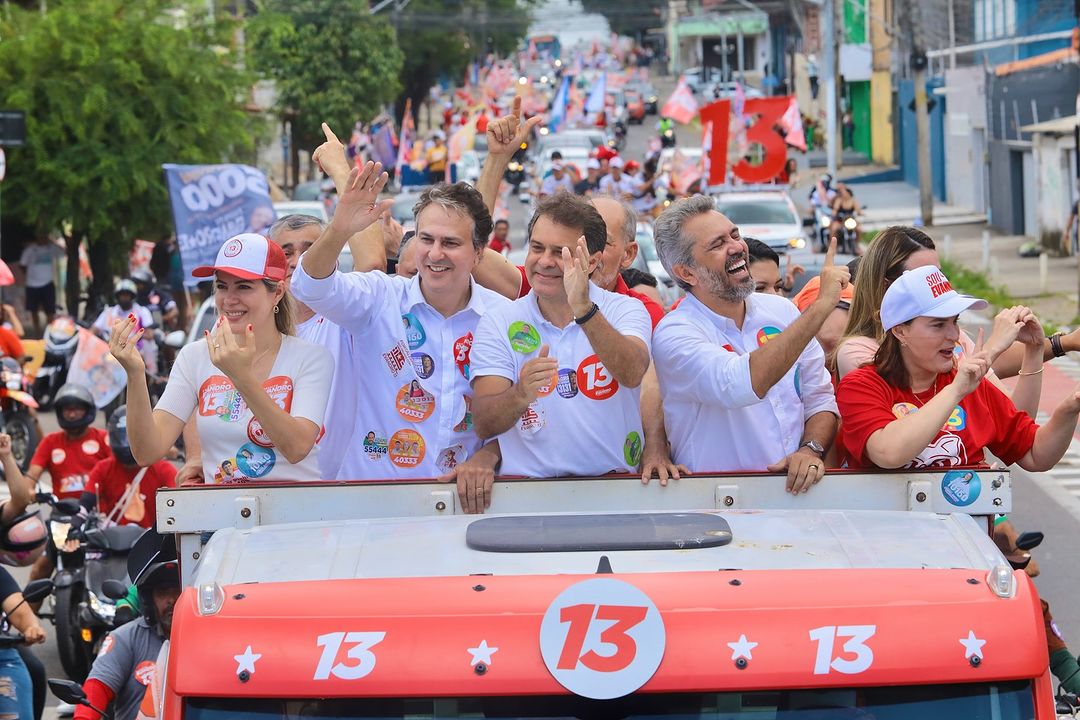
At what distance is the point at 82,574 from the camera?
941 centimetres

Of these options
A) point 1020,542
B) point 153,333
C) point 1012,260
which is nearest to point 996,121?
point 1012,260

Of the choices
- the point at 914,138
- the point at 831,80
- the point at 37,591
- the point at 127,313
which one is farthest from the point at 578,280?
the point at 914,138

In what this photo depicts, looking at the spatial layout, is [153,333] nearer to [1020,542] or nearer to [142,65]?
[142,65]

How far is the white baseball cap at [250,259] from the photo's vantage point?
16.7ft

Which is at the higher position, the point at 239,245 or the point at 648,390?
the point at 239,245

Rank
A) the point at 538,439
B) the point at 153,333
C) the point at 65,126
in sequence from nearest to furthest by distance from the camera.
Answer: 1. the point at 538,439
2. the point at 153,333
3. the point at 65,126

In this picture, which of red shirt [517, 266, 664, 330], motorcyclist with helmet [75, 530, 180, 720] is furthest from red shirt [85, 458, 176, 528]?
red shirt [517, 266, 664, 330]

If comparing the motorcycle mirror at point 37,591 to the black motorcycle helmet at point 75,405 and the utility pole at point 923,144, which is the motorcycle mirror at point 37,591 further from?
the utility pole at point 923,144

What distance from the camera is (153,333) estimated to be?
19031mm

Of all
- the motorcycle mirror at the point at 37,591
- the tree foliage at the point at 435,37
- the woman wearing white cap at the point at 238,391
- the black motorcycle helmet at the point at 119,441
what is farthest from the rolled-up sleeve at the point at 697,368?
the tree foliage at the point at 435,37

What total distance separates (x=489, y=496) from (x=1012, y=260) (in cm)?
3101

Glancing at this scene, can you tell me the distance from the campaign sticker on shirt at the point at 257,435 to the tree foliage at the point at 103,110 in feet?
68.5

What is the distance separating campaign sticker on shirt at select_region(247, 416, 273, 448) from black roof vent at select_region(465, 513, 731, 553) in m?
1.15

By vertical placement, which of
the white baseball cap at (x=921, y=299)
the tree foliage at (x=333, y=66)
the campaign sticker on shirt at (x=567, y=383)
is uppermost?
the tree foliage at (x=333, y=66)
